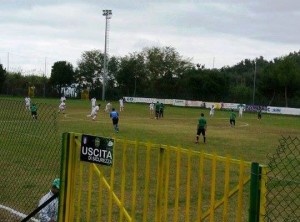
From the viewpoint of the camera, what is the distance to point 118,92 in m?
94.8

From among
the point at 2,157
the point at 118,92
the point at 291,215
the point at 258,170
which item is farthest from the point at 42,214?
the point at 118,92

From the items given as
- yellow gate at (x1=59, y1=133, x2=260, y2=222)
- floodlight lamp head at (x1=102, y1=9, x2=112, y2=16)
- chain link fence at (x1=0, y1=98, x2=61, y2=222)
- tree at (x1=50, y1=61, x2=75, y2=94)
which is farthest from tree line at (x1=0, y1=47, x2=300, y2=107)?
yellow gate at (x1=59, y1=133, x2=260, y2=222)

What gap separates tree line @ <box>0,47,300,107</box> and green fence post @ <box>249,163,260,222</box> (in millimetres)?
76139

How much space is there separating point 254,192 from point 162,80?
96574 millimetres

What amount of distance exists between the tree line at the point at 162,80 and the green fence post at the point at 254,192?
76139 millimetres

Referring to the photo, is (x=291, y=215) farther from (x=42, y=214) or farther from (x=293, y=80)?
(x=293, y=80)

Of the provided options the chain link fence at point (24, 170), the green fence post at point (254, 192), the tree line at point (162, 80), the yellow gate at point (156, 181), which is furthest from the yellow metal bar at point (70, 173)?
the tree line at point (162, 80)

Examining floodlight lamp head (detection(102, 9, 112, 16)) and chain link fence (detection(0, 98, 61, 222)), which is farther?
floodlight lamp head (detection(102, 9, 112, 16))

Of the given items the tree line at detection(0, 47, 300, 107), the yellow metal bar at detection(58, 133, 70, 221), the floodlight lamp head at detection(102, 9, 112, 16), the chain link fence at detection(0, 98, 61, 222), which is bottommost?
the chain link fence at detection(0, 98, 61, 222)

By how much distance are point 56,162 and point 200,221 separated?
11.0 m

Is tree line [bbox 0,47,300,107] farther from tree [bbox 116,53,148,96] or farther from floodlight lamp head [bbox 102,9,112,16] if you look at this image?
floodlight lamp head [bbox 102,9,112,16]

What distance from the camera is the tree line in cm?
8456

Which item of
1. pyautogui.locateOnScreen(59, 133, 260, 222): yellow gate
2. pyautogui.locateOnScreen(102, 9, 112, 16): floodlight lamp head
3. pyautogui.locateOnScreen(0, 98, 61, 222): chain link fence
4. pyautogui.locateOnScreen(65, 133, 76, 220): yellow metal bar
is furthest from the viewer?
pyautogui.locateOnScreen(102, 9, 112, 16): floodlight lamp head

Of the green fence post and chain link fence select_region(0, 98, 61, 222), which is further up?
the green fence post
